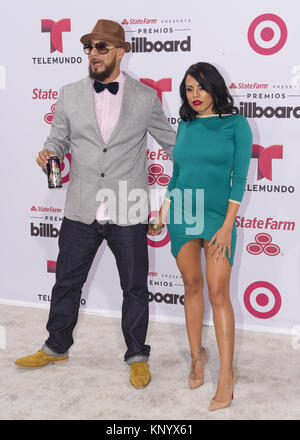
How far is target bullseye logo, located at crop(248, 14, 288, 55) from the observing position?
139 inches

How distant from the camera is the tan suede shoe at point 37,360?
3.25m

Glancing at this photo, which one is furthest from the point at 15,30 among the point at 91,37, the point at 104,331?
the point at 104,331

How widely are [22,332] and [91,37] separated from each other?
2.08 m

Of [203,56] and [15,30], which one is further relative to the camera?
[15,30]

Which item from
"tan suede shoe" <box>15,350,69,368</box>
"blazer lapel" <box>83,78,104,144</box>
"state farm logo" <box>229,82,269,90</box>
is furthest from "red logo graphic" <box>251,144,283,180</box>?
"tan suede shoe" <box>15,350,69,368</box>

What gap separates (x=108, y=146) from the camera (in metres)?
2.98

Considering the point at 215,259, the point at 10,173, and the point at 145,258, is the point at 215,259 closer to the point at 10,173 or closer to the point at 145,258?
the point at 145,258

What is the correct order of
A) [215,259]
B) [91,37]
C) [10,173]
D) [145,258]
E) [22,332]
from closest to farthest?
[215,259]
[91,37]
[145,258]
[22,332]
[10,173]

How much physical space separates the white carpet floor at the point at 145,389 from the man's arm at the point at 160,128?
1.29m

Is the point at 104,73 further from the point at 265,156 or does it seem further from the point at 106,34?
the point at 265,156

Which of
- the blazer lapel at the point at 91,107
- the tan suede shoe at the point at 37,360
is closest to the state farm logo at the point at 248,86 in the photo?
the blazer lapel at the point at 91,107

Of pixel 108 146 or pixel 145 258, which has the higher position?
pixel 108 146

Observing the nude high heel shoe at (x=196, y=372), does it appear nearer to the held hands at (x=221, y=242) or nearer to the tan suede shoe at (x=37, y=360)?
the held hands at (x=221, y=242)

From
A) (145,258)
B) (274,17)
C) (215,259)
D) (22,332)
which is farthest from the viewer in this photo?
(22,332)
